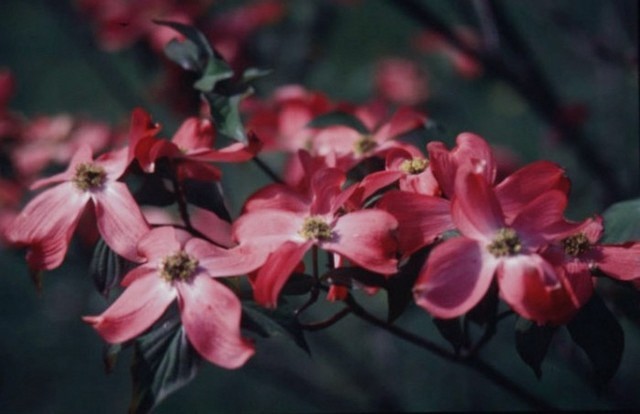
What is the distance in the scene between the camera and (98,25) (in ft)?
5.59

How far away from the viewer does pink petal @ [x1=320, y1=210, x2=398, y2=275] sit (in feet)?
2.14

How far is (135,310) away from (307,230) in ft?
0.51

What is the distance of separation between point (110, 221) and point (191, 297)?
0.13 meters

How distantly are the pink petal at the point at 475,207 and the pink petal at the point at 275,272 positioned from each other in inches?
4.9

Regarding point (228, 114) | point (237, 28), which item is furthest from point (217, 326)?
point (237, 28)

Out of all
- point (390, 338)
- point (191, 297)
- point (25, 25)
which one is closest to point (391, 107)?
point (390, 338)

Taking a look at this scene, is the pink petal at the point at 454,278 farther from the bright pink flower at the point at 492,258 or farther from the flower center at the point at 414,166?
the flower center at the point at 414,166

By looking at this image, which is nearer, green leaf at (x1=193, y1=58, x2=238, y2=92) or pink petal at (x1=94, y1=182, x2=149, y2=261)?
pink petal at (x1=94, y1=182, x2=149, y2=261)

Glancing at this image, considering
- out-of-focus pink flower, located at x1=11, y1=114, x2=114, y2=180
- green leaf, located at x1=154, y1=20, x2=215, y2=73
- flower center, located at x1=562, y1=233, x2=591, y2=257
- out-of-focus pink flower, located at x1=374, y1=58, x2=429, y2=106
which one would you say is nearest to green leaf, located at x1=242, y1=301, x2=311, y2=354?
flower center, located at x1=562, y1=233, x2=591, y2=257

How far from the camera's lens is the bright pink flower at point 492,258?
0.60 meters

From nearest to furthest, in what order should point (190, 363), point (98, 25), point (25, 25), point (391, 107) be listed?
1. point (190, 363)
2. point (98, 25)
3. point (391, 107)
4. point (25, 25)

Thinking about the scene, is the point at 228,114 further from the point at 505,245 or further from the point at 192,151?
the point at 505,245

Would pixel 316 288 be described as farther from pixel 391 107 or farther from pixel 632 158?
pixel 391 107

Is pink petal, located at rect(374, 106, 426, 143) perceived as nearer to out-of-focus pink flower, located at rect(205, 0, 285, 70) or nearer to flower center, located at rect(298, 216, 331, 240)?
flower center, located at rect(298, 216, 331, 240)
